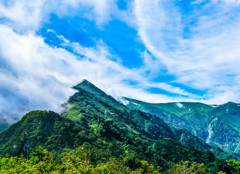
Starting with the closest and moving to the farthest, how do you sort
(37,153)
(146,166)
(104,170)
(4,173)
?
(4,173), (104,170), (146,166), (37,153)

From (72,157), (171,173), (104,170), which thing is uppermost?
(72,157)

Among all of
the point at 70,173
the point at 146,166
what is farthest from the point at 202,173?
the point at 70,173

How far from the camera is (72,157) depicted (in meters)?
60.4

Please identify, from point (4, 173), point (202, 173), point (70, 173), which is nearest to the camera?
point (70, 173)

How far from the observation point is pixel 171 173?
226 feet

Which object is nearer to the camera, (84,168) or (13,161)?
(84,168)

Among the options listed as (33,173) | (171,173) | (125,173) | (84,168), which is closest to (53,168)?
(33,173)

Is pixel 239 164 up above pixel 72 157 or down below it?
below

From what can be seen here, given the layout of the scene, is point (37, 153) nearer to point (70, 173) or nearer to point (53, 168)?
point (53, 168)

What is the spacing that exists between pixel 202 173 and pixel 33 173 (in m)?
60.5

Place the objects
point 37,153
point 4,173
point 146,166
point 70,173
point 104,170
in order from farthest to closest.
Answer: point 37,153
point 146,166
point 104,170
point 4,173
point 70,173

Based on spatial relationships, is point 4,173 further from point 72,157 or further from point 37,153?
point 37,153

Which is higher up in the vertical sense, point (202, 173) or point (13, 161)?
point (13, 161)

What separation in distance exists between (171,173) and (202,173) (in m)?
12.3
